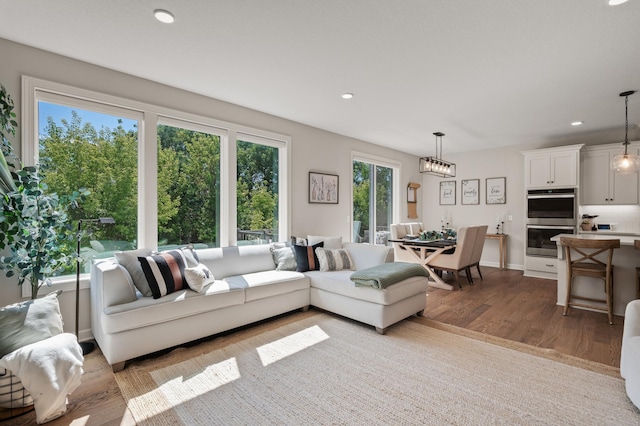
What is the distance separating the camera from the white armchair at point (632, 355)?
1.87m

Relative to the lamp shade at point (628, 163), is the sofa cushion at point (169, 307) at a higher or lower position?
lower

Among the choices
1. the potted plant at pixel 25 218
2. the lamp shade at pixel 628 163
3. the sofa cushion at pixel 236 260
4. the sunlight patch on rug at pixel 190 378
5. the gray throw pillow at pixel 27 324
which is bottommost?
the sunlight patch on rug at pixel 190 378

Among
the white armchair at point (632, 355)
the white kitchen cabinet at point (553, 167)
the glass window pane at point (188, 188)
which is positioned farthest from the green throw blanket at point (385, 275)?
the white kitchen cabinet at point (553, 167)

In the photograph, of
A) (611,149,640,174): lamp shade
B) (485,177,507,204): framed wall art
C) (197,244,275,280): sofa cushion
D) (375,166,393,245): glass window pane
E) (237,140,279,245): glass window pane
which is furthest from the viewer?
(375,166,393,245): glass window pane

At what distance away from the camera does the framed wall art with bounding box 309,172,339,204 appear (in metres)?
4.99

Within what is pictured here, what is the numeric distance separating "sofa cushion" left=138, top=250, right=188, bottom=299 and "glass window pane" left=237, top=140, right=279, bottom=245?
1270mm

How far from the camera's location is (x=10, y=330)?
1.94 meters

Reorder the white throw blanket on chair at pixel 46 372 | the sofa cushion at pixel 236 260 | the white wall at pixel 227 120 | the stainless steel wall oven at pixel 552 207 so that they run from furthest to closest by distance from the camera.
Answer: the stainless steel wall oven at pixel 552 207 → the sofa cushion at pixel 236 260 → the white wall at pixel 227 120 → the white throw blanket on chair at pixel 46 372

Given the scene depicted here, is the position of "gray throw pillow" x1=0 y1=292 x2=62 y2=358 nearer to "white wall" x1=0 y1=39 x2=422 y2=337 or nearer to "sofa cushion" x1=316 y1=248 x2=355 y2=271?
"white wall" x1=0 y1=39 x2=422 y2=337

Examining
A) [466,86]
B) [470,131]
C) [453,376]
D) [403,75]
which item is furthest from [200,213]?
[470,131]

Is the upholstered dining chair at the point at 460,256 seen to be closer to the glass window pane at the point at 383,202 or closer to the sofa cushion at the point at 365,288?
the sofa cushion at the point at 365,288

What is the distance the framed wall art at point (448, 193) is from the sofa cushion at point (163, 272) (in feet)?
20.7

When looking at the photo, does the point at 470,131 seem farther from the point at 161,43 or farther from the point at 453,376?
the point at 161,43

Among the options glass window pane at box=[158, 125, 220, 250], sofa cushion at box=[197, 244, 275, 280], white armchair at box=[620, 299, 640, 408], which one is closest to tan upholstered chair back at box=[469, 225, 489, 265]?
white armchair at box=[620, 299, 640, 408]
